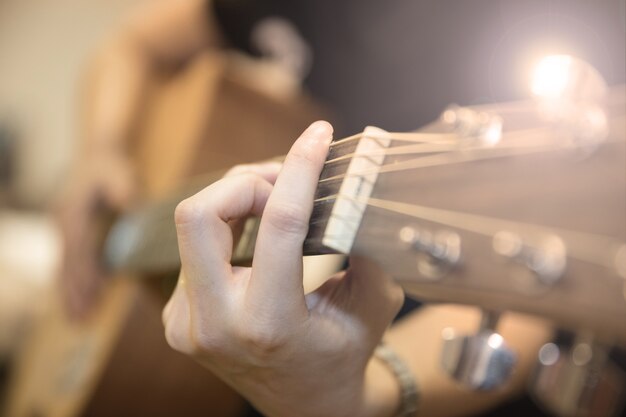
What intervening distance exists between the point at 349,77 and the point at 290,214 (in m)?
0.67

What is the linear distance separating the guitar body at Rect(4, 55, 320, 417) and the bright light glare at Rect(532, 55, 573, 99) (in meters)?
0.54

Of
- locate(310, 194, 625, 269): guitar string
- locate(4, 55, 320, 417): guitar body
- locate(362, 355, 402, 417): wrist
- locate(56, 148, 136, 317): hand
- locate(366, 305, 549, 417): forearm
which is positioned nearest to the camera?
locate(310, 194, 625, 269): guitar string

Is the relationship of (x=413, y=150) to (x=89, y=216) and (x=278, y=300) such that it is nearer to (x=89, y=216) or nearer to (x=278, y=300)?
(x=278, y=300)

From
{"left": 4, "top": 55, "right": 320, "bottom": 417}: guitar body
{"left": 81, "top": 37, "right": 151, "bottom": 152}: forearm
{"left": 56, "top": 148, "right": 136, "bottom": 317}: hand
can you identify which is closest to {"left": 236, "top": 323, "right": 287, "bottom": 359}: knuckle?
{"left": 4, "top": 55, "right": 320, "bottom": 417}: guitar body

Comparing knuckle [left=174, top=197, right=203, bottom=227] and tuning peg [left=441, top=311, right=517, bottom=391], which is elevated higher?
knuckle [left=174, top=197, right=203, bottom=227]

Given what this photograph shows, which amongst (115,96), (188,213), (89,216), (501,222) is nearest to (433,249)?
(501,222)

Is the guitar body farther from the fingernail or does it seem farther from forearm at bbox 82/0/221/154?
the fingernail

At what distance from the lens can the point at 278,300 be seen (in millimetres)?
383

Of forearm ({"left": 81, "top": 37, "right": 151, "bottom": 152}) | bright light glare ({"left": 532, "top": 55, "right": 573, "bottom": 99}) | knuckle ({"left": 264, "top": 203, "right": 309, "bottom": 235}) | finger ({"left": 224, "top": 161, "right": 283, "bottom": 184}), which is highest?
forearm ({"left": 81, "top": 37, "right": 151, "bottom": 152})

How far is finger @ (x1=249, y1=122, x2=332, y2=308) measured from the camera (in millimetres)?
368

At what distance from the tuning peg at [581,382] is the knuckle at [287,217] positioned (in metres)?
0.15

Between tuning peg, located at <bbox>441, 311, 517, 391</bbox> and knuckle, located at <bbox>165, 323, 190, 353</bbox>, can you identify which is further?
knuckle, located at <bbox>165, 323, 190, 353</bbox>

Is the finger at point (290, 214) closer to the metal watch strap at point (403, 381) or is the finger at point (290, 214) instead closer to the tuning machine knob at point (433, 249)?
the tuning machine knob at point (433, 249)

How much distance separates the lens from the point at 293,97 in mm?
1005
